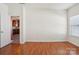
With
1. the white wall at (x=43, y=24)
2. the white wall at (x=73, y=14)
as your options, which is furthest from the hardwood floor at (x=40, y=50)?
the white wall at (x=43, y=24)

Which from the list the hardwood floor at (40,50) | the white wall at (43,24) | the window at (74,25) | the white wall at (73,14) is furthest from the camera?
the white wall at (43,24)

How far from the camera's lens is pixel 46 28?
25.9ft

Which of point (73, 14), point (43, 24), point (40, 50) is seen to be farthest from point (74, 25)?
point (40, 50)

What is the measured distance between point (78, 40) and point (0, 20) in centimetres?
353

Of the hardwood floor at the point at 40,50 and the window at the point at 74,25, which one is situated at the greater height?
the window at the point at 74,25

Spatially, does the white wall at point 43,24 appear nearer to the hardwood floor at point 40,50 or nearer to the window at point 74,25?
the window at point 74,25

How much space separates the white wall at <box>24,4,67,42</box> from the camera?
7542 mm

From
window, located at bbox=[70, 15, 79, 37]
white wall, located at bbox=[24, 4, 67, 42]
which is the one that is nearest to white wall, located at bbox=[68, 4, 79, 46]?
window, located at bbox=[70, 15, 79, 37]

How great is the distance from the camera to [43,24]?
7.91 metres

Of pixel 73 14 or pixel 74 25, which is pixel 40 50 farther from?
pixel 73 14

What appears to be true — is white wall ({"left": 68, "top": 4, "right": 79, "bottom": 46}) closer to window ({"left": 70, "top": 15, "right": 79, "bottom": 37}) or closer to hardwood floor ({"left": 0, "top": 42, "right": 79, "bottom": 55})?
window ({"left": 70, "top": 15, "right": 79, "bottom": 37})

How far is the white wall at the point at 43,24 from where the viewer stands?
24.7ft

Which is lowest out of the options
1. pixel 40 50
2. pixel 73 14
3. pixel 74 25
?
pixel 40 50
